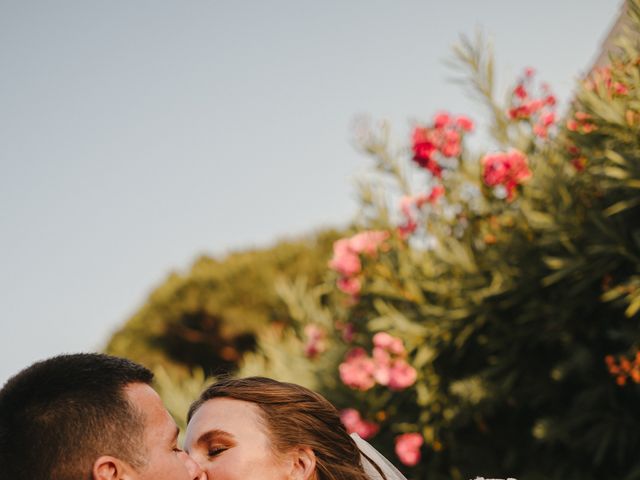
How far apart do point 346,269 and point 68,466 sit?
363 centimetres

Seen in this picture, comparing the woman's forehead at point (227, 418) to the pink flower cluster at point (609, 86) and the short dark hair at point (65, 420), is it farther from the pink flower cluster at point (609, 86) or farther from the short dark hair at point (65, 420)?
the pink flower cluster at point (609, 86)

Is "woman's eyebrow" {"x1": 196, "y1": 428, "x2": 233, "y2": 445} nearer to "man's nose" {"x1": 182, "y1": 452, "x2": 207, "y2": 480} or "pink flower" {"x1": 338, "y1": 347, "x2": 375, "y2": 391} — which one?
"man's nose" {"x1": 182, "y1": 452, "x2": 207, "y2": 480}

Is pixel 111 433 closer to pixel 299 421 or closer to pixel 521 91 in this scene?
pixel 299 421

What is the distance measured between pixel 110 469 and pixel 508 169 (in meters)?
3.35

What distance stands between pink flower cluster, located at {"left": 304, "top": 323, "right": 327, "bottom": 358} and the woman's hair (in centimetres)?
320

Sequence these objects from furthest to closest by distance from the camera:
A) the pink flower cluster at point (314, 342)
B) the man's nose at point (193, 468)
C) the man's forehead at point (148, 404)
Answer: the pink flower cluster at point (314, 342) < the man's nose at point (193, 468) < the man's forehead at point (148, 404)

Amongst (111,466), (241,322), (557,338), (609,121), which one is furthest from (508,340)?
(241,322)

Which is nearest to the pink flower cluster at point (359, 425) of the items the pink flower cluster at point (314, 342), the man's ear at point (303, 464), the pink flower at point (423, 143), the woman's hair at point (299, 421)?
Answer: the pink flower cluster at point (314, 342)

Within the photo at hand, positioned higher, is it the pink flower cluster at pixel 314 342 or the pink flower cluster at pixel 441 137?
the pink flower cluster at pixel 441 137

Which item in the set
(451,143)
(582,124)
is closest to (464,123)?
(451,143)

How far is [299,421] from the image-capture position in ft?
9.15

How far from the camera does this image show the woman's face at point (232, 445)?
2486 millimetres

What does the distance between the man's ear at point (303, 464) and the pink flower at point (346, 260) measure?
8.94 feet

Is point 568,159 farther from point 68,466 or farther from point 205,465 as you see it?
point 68,466
